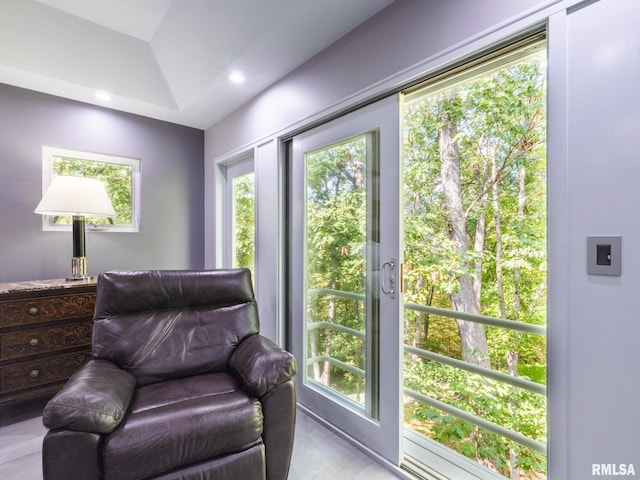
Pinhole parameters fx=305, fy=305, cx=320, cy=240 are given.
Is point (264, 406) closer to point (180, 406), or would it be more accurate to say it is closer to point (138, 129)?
point (180, 406)

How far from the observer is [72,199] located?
7.52ft

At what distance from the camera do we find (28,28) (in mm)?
2146

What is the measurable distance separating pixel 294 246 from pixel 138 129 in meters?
2.19

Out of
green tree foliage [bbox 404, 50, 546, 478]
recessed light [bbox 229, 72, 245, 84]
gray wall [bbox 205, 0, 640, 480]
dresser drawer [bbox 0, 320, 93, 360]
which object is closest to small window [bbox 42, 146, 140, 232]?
dresser drawer [bbox 0, 320, 93, 360]

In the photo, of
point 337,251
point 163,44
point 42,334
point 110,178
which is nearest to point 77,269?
point 42,334

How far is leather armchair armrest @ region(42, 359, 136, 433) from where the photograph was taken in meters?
1.11

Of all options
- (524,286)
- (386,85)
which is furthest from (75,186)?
(524,286)

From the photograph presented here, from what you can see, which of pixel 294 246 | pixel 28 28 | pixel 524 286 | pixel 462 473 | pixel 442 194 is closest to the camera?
pixel 462 473

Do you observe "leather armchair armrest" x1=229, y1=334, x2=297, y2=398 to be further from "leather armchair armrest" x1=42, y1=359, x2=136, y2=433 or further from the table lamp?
the table lamp

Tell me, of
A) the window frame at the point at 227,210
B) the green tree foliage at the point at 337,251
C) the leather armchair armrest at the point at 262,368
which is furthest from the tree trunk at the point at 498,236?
the window frame at the point at 227,210

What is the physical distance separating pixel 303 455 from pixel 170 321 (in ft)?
3.61

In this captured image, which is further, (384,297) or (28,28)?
(28,28)

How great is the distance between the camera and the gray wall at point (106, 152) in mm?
2500

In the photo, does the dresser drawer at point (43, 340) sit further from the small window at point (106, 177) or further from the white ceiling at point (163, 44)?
the white ceiling at point (163, 44)
